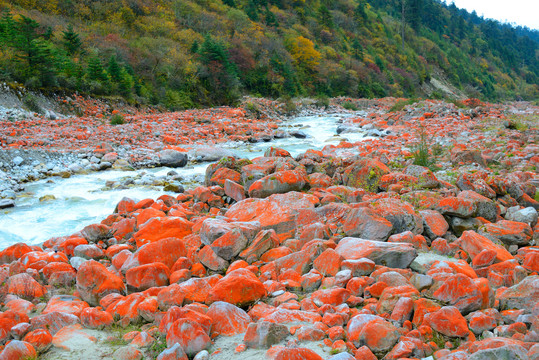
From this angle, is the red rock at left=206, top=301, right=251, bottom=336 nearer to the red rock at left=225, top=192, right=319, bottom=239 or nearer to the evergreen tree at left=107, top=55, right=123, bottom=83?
the red rock at left=225, top=192, right=319, bottom=239

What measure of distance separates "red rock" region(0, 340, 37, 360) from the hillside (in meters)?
16.0

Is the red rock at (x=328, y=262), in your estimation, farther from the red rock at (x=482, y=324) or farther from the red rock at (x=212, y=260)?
the red rock at (x=482, y=324)

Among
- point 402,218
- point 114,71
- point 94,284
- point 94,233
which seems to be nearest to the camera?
point 94,284

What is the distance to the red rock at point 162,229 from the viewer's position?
5203mm

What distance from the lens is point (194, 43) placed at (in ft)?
94.0

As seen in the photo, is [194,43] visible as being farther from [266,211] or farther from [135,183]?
[266,211]

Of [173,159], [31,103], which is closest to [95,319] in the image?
[173,159]

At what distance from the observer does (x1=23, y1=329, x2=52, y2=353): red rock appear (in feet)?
9.82

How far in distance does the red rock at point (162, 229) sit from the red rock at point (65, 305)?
52.5 inches

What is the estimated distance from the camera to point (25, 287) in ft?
13.2

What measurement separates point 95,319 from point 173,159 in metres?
8.43

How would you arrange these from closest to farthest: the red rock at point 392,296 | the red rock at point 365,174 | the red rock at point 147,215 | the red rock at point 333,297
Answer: the red rock at point 392,296 < the red rock at point 333,297 < the red rock at point 147,215 < the red rock at point 365,174

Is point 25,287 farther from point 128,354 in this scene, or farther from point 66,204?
point 66,204

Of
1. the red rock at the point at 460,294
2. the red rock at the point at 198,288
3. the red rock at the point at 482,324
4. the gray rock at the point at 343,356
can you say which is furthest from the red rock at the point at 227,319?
the red rock at the point at 482,324
